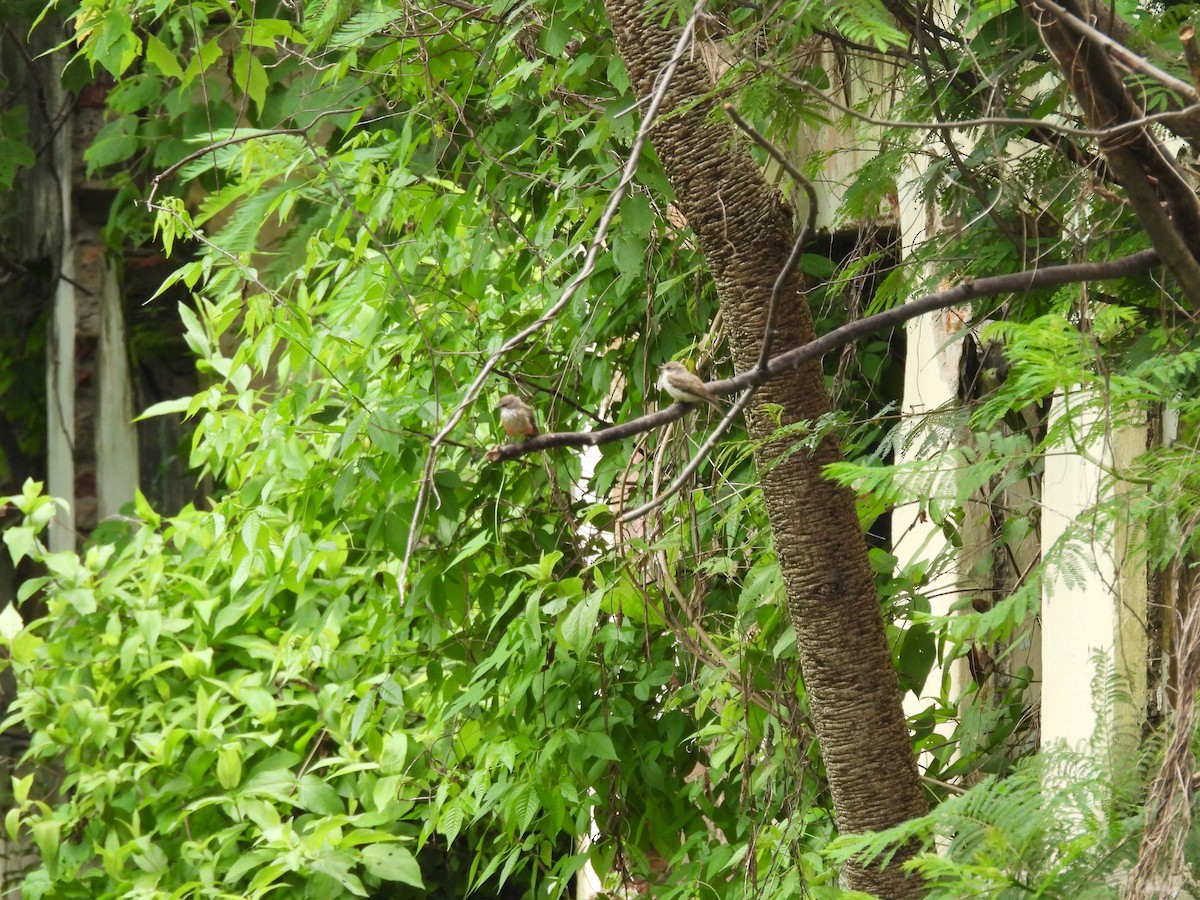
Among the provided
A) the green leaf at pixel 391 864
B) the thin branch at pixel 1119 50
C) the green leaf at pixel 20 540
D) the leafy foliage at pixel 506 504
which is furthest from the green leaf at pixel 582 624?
the green leaf at pixel 20 540

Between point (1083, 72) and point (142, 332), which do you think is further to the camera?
point (142, 332)

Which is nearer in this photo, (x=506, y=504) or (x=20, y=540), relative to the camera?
(x=506, y=504)

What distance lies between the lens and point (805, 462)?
219 centimetres

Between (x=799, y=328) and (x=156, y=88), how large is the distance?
2.89 m

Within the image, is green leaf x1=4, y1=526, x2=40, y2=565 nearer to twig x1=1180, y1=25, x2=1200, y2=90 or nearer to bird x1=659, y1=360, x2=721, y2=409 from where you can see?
bird x1=659, y1=360, x2=721, y2=409

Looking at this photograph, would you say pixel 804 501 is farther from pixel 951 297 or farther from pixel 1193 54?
pixel 1193 54

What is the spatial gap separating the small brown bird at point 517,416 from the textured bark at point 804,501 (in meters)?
0.60

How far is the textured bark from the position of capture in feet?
7.18

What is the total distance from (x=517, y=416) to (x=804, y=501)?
73cm

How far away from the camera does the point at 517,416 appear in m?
2.66

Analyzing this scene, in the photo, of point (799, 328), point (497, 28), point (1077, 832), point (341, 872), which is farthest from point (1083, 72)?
point (341, 872)

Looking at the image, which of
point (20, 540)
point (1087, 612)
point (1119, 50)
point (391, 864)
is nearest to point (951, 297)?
point (1119, 50)

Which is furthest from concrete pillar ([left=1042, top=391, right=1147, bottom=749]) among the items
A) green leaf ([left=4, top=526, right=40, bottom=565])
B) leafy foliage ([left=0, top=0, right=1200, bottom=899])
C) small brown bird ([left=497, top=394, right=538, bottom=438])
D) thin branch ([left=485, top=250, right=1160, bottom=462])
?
Result: green leaf ([left=4, top=526, right=40, bottom=565])

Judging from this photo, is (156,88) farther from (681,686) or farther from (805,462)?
(805,462)
